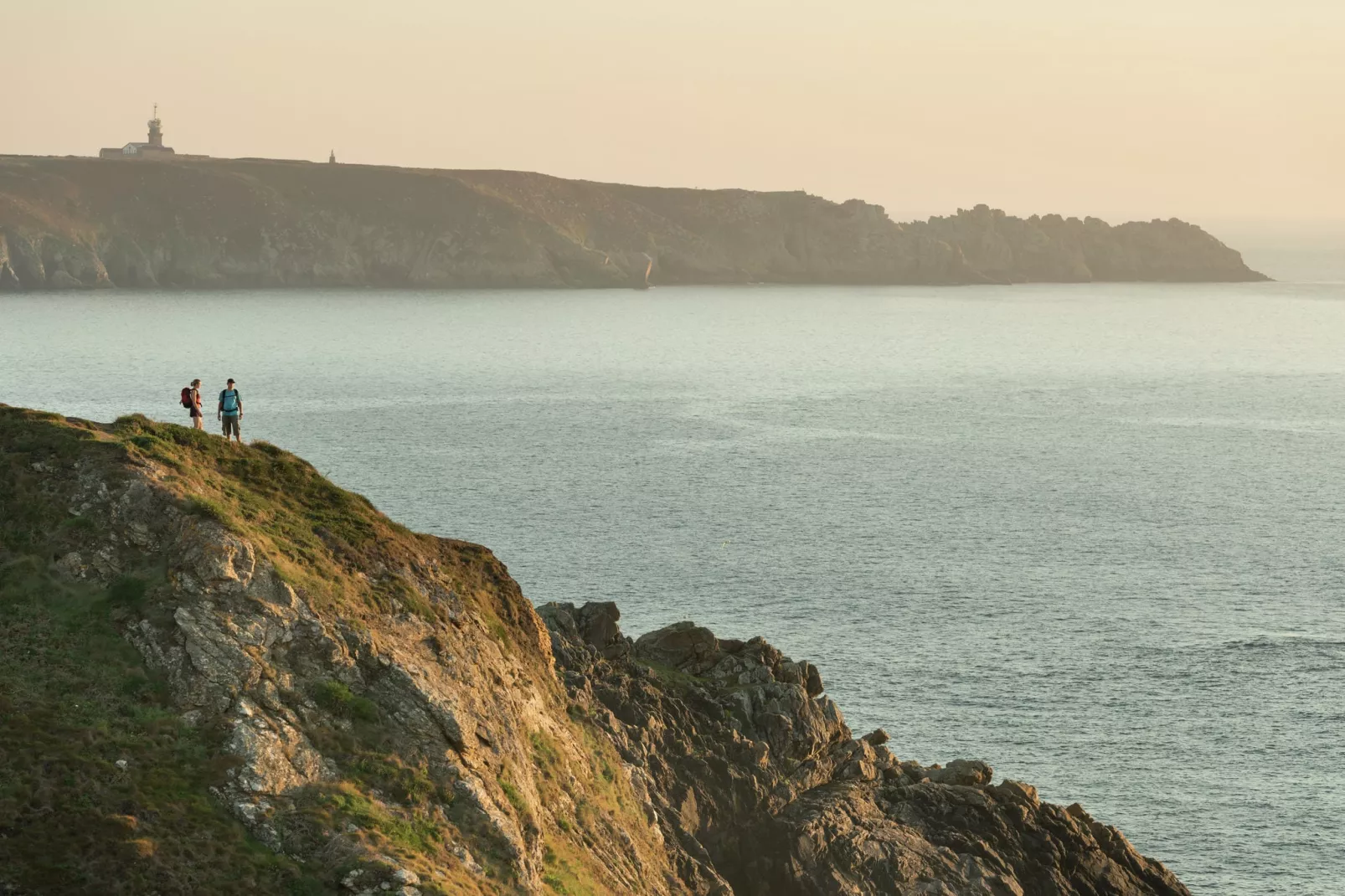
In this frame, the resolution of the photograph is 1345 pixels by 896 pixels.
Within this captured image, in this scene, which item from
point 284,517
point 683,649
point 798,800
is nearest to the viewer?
point 284,517

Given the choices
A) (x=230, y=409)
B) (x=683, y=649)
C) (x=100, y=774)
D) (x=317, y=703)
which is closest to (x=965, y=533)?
(x=683, y=649)

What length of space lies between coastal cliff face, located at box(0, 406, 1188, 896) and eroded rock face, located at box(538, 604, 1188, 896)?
100mm

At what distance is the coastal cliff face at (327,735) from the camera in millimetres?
26547

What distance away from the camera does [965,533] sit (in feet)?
330

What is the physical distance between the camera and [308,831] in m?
27.1

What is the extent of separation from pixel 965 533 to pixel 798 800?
193 ft

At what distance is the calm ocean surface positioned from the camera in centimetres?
6162

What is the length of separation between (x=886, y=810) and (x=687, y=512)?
6174cm

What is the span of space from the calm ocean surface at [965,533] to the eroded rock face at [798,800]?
378 inches

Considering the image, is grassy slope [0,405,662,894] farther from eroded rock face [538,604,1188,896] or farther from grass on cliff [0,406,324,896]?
eroded rock face [538,604,1188,896]

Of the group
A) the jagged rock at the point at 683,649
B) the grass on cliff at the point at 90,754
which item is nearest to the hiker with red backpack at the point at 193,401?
the grass on cliff at the point at 90,754

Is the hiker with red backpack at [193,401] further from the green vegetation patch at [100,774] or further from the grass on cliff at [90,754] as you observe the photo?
the green vegetation patch at [100,774]

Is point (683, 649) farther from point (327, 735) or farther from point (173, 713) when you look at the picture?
point (173, 713)

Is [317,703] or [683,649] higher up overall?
[317,703]
